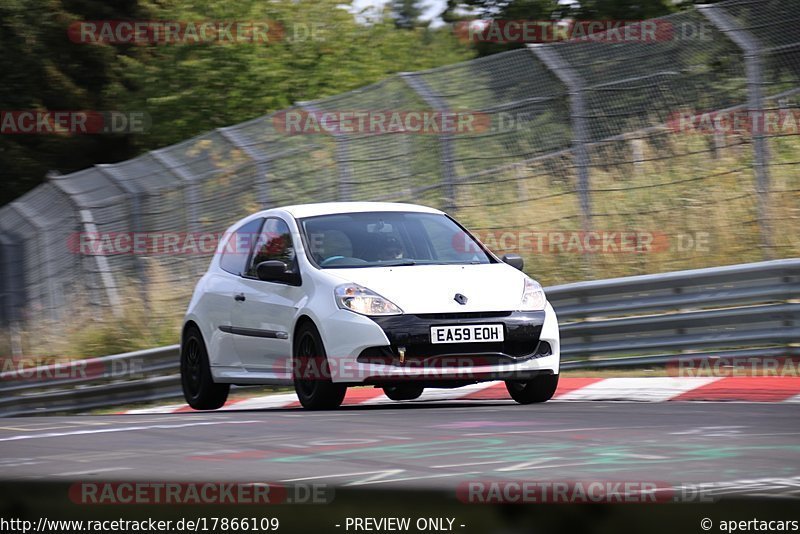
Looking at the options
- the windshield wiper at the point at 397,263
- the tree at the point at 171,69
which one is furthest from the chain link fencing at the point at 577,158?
the tree at the point at 171,69

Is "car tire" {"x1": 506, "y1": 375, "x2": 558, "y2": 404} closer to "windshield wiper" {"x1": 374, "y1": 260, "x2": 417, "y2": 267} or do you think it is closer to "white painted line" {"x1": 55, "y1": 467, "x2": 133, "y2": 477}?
"windshield wiper" {"x1": 374, "y1": 260, "x2": 417, "y2": 267}

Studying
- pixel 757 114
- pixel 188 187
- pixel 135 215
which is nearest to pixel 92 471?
pixel 757 114

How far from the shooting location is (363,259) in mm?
9758

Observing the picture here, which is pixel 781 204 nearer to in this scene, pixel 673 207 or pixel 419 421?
pixel 673 207

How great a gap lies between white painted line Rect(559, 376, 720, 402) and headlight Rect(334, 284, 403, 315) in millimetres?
1780

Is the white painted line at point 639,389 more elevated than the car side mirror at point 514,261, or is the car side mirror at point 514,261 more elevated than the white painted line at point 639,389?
the car side mirror at point 514,261

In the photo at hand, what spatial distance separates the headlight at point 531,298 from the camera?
9.23 metres

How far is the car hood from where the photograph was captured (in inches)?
352

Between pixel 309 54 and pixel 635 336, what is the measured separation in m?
19.7

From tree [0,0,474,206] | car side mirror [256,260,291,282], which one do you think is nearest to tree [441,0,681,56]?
tree [0,0,474,206]

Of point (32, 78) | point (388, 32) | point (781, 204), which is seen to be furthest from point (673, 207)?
point (32, 78)

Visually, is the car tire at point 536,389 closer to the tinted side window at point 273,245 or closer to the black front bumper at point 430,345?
the black front bumper at point 430,345

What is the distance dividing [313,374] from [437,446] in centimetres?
313

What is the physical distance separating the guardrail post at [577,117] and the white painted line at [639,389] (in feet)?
8.92
